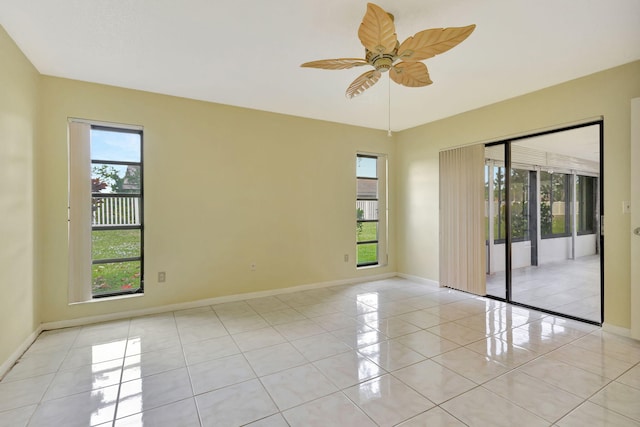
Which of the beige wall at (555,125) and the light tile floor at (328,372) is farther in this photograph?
the beige wall at (555,125)

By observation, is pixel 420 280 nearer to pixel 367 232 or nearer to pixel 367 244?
pixel 367 244

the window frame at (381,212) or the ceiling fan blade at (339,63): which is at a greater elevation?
the ceiling fan blade at (339,63)

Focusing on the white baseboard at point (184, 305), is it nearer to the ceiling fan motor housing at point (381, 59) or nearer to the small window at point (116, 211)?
the small window at point (116, 211)

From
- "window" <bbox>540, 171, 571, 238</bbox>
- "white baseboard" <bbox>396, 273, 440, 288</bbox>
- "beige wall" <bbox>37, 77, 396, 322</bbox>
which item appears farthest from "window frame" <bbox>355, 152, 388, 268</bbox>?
"window" <bbox>540, 171, 571, 238</bbox>

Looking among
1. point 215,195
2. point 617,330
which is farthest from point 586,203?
point 215,195

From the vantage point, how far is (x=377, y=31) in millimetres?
1924

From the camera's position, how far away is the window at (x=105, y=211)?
338 centimetres

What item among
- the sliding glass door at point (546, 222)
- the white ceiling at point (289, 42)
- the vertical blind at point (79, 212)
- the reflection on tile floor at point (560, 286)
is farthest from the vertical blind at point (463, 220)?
the vertical blind at point (79, 212)

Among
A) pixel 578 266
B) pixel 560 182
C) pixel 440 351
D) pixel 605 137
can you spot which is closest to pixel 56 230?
pixel 440 351

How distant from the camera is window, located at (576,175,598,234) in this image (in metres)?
3.58

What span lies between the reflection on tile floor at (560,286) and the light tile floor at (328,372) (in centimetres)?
36

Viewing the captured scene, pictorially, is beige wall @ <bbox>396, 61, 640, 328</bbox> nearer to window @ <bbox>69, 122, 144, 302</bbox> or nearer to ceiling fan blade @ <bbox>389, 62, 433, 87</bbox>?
ceiling fan blade @ <bbox>389, 62, 433, 87</bbox>

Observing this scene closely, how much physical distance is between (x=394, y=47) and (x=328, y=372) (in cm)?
244

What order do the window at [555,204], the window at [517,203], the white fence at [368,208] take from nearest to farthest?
the window at [555,204] < the window at [517,203] < the white fence at [368,208]
